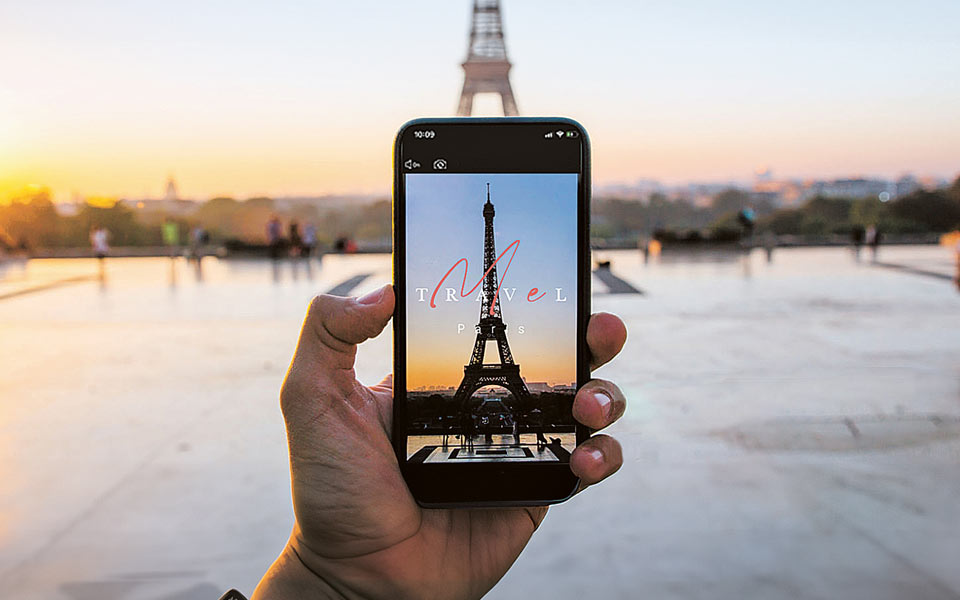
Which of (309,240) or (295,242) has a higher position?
(309,240)

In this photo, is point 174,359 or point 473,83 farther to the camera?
point 473,83

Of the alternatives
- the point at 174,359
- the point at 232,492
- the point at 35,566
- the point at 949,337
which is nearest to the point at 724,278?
the point at 949,337

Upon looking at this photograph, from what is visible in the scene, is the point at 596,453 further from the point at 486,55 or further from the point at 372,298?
the point at 486,55

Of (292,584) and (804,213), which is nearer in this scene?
(292,584)

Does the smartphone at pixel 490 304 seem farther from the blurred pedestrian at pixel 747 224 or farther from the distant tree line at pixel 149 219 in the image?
the distant tree line at pixel 149 219

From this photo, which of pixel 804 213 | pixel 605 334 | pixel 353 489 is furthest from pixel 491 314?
pixel 804 213

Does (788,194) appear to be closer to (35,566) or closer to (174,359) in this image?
(174,359)

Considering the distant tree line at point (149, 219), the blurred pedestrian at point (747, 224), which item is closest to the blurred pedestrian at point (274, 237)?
the distant tree line at point (149, 219)
